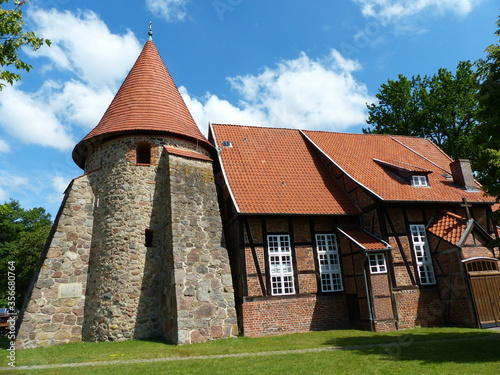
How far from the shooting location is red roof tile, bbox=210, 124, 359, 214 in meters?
13.7

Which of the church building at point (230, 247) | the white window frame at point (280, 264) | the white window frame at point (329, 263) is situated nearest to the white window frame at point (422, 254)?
the church building at point (230, 247)

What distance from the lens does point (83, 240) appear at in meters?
12.7

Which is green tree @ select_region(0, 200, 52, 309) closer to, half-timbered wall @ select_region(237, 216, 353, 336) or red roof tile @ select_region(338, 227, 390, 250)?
half-timbered wall @ select_region(237, 216, 353, 336)

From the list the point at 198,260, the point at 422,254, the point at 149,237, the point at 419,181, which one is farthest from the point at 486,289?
the point at 149,237

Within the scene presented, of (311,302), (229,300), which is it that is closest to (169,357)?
(229,300)

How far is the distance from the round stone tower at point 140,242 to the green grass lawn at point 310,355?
2.61 feet

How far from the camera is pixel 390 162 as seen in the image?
655 inches

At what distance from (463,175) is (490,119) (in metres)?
8.33

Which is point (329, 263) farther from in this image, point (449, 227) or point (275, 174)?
point (449, 227)

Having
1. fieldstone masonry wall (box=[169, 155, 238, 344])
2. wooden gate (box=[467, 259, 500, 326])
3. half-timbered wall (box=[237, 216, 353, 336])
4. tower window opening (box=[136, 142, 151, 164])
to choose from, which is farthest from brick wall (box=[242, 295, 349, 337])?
tower window opening (box=[136, 142, 151, 164])

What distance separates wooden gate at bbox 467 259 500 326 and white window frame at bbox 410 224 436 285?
1383mm

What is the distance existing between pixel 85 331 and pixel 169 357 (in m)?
4.73

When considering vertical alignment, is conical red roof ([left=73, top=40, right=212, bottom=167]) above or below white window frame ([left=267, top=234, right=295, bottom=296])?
above

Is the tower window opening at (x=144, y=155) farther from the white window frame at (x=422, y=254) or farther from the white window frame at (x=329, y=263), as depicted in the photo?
the white window frame at (x=422, y=254)
